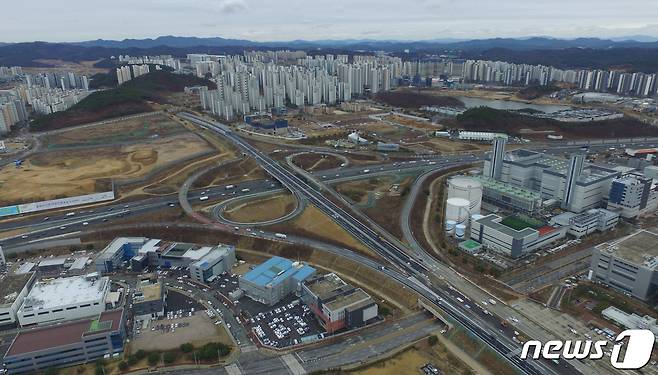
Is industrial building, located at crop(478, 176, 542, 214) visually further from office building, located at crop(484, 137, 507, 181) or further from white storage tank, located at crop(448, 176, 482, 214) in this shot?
white storage tank, located at crop(448, 176, 482, 214)

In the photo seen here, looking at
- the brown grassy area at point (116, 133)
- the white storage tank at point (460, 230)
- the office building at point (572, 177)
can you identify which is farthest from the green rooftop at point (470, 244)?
the brown grassy area at point (116, 133)

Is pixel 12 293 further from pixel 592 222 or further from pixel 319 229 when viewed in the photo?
pixel 592 222

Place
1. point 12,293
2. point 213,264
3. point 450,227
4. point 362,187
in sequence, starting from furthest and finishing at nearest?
1. point 362,187
2. point 450,227
3. point 213,264
4. point 12,293

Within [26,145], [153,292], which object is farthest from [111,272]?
[26,145]

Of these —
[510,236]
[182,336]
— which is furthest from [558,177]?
[182,336]

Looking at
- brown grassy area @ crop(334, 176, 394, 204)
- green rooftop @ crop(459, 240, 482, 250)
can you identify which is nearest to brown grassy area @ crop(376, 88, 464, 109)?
brown grassy area @ crop(334, 176, 394, 204)

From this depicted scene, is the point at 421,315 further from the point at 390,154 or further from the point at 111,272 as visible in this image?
the point at 390,154
